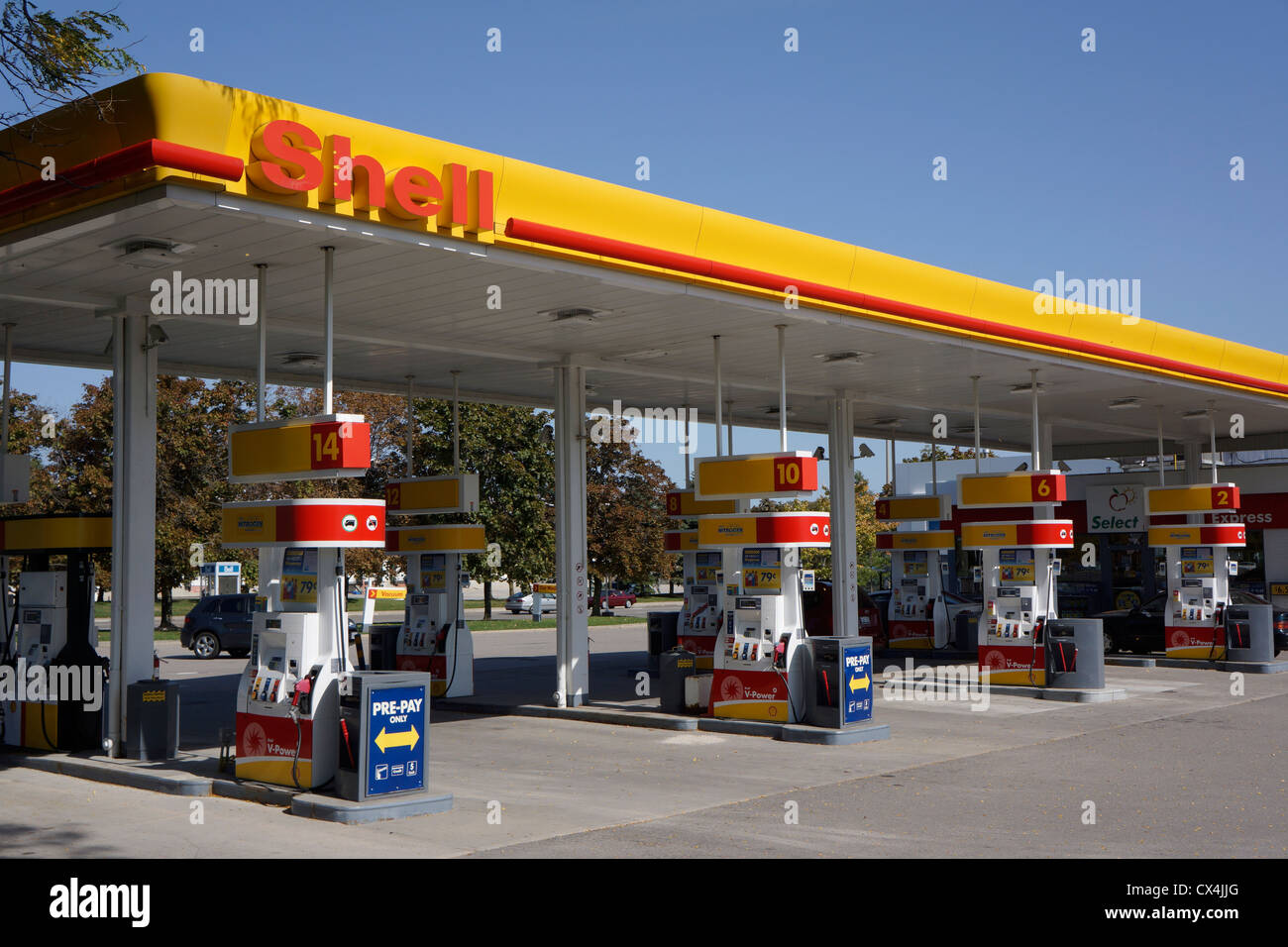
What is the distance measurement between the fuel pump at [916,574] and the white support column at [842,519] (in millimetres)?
4944

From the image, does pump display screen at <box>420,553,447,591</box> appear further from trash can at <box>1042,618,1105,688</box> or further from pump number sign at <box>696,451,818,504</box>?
trash can at <box>1042,618,1105,688</box>

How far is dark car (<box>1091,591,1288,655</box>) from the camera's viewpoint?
2564cm

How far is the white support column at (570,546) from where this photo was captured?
58.9 ft

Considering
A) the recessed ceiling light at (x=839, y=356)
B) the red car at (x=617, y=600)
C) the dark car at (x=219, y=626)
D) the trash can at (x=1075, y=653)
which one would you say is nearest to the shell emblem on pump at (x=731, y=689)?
the recessed ceiling light at (x=839, y=356)

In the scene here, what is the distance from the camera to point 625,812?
34.6 ft

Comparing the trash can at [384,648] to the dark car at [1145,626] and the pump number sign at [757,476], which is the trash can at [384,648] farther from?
the dark car at [1145,626]

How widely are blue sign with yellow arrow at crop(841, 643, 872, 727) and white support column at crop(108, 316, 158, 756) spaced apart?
7.89 meters

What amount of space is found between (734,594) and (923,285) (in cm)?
468

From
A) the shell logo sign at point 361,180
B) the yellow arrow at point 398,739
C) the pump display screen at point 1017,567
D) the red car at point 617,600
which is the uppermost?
the shell logo sign at point 361,180

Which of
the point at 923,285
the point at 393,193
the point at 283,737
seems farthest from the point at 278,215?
the point at 923,285

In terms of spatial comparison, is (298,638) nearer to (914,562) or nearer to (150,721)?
(150,721)

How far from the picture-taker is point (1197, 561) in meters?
24.3

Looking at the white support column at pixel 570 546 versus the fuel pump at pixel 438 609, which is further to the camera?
the fuel pump at pixel 438 609

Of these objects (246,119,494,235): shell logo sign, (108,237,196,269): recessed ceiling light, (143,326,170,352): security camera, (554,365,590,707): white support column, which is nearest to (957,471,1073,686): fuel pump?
(554,365,590,707): white support column
